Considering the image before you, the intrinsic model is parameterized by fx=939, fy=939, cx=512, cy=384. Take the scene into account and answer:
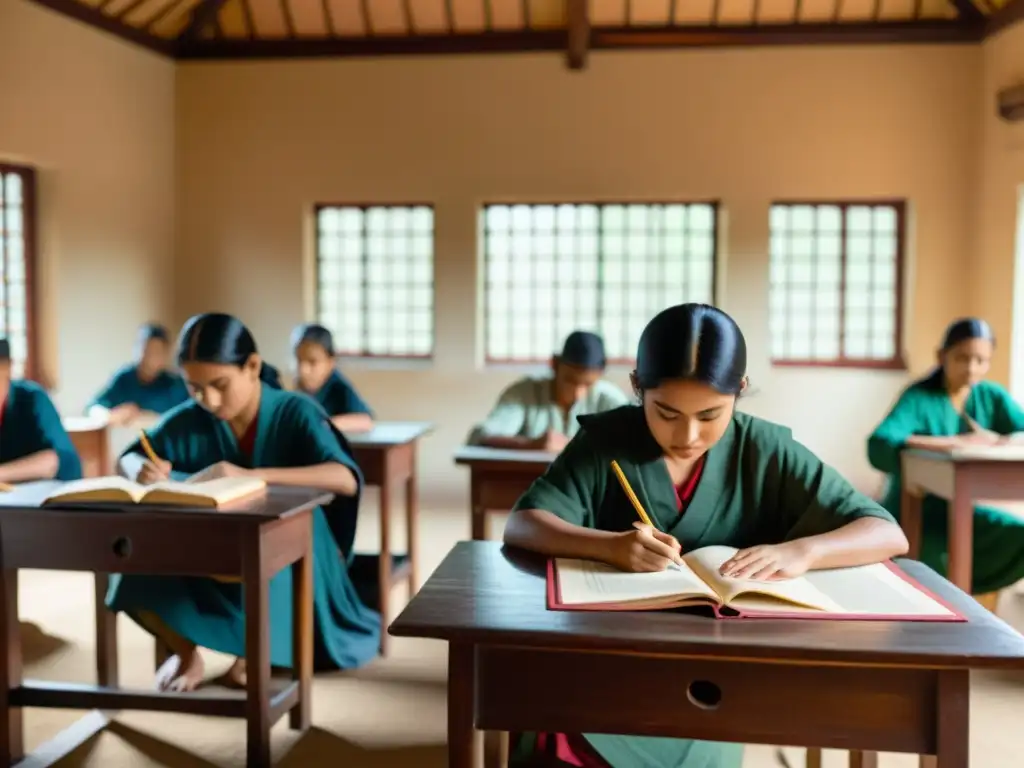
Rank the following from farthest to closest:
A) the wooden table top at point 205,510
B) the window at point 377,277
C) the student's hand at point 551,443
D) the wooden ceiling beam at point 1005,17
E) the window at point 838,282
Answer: the window at point 377,277 < the window at point 838,282 < the wooden ceiling beam at point 1005,17 < the student's hand at point 551,443 < the wooden table top at point 205,510

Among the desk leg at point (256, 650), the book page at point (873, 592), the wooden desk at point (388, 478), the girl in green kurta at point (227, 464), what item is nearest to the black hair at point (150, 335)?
the wooden desk at point (388, 478)

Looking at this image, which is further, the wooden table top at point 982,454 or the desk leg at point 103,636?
the wooden table top at point 982,454

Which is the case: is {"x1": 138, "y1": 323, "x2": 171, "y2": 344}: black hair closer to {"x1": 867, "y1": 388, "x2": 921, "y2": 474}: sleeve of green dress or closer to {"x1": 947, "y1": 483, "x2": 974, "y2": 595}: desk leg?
{"x1": 867, "y1": 388, "x2": 921, "y2": 474}: sleeve of green dress

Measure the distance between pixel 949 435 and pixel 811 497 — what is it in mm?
2377

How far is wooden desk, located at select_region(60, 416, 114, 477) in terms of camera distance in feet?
15.1

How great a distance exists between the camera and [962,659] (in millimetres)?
1168

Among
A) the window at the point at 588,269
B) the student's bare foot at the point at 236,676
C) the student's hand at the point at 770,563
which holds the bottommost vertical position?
the student's bare foot at the point at 236,676

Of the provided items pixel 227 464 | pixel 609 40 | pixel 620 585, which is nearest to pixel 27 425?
pixel 227 464

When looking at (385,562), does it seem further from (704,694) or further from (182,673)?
(704,694)

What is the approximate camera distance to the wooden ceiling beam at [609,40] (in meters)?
6.38

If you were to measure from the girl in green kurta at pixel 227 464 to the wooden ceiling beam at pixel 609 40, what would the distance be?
457cm

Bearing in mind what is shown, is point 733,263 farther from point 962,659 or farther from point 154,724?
point 962,659

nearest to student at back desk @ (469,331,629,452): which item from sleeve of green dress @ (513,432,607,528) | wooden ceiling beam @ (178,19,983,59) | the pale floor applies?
the pale floor

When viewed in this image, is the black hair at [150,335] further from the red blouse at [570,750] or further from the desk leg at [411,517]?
the red blouse at [570,750]
